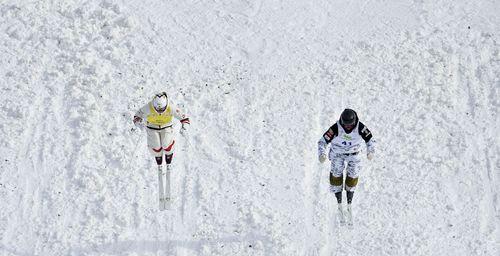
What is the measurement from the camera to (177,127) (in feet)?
48.6

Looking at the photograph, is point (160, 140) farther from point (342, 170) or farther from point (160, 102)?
point (342, 170)

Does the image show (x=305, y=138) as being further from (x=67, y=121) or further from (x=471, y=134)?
(x=67, y=121)

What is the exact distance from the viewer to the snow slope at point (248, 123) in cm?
1264

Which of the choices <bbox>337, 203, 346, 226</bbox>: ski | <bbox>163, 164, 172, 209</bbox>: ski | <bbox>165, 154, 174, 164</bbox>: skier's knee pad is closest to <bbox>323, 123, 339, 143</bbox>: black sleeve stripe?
<bbox>337, 203, 346, 226</bbox>: ski

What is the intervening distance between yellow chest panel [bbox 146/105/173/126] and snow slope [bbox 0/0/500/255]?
1784mm

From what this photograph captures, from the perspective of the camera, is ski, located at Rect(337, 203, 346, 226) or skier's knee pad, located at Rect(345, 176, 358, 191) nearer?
skier's knee pad, located at Rect(345, 176, 358, 191)

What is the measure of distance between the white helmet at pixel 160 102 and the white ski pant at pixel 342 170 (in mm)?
3116

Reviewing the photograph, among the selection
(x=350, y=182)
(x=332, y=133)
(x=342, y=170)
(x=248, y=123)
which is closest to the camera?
(x=332, y=133)

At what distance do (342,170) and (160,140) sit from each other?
11.2ft

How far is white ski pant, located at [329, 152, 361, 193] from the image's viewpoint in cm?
1192

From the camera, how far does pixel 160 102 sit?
38.7 feet

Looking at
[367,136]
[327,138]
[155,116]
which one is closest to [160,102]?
[155,116]

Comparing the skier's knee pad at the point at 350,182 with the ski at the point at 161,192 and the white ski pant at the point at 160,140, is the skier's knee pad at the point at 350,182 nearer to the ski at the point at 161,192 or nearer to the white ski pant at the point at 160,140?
the white ski pant at the point at 160,140

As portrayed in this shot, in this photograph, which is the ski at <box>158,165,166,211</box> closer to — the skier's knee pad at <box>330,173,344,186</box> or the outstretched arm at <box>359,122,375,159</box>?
the skier's knee pad at <box>330,173,344,186</box>
